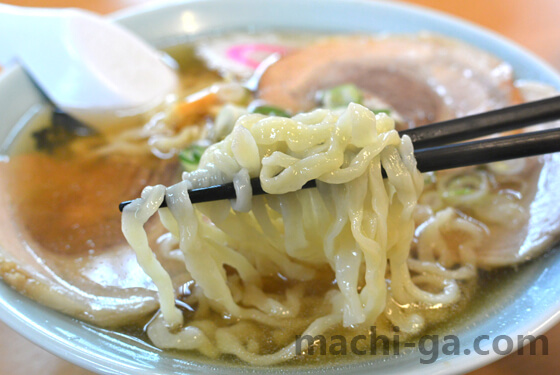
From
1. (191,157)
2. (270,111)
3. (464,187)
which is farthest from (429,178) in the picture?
(191,157)

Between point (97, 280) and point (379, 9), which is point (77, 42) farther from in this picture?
point (379, 9)

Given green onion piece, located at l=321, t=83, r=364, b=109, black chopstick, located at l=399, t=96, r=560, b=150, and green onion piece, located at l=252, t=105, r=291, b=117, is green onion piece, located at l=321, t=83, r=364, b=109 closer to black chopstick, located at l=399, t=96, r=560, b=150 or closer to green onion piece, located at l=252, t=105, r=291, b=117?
green onion piece, located at l=252, t=105, r=291, b=117

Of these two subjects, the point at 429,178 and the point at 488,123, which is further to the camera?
the point at 429,178

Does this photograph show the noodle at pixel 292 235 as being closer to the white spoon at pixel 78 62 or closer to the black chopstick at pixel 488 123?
the black chopstick at pixel 488 123

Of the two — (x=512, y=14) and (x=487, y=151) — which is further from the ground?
(x=487, y=151)

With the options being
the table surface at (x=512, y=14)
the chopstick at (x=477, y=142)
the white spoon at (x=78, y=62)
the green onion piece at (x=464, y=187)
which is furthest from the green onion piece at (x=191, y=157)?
the table surface at (x=512, y=14)

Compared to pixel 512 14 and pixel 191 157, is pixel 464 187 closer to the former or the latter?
pixel 191 157
